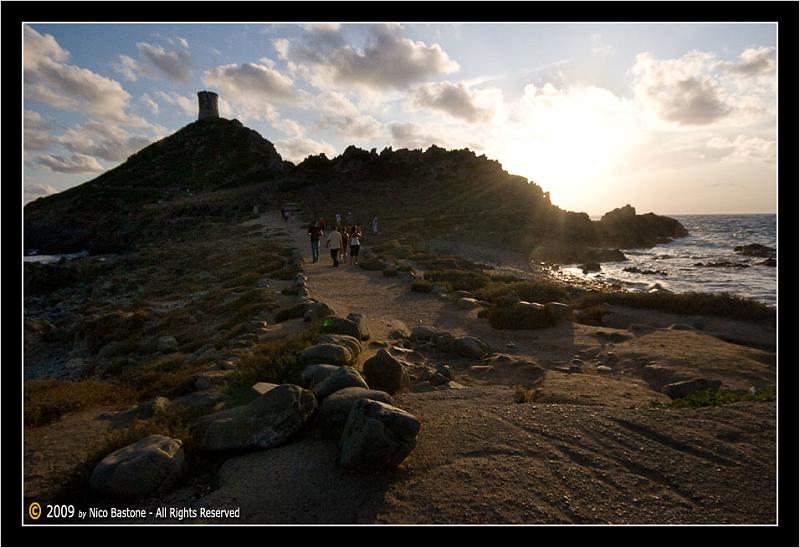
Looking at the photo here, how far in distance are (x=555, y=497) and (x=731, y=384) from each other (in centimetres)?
604

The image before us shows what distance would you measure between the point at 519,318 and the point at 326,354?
705 centimetres

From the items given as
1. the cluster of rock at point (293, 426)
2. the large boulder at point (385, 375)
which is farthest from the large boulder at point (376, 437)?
the large boulder at point (385, 375)

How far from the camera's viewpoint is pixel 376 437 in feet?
14.4

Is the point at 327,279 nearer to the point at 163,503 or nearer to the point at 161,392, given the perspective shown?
the point at 161,392

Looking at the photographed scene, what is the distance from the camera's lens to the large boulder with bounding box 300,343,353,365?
23.7ft

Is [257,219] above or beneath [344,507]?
above

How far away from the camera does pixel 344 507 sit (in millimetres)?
4000

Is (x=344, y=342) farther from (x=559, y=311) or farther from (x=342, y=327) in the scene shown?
(x=559, y=311)

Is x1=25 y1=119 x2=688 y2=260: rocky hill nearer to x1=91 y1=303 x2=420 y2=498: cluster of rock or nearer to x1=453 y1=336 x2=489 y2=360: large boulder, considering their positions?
x1=453 y1=336 x2=489 y2=360: large boulder

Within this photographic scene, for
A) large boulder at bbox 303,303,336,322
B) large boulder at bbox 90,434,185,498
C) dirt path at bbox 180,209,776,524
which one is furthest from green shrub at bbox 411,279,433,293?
large boulder at bbox 90,434,185,498

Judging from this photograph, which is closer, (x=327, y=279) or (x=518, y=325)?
(x=518, y=325)

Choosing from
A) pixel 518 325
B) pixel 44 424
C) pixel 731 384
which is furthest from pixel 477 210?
pixel 44 424

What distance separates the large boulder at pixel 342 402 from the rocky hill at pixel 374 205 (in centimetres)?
3043

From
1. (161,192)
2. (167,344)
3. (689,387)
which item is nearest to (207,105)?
(161,192)
